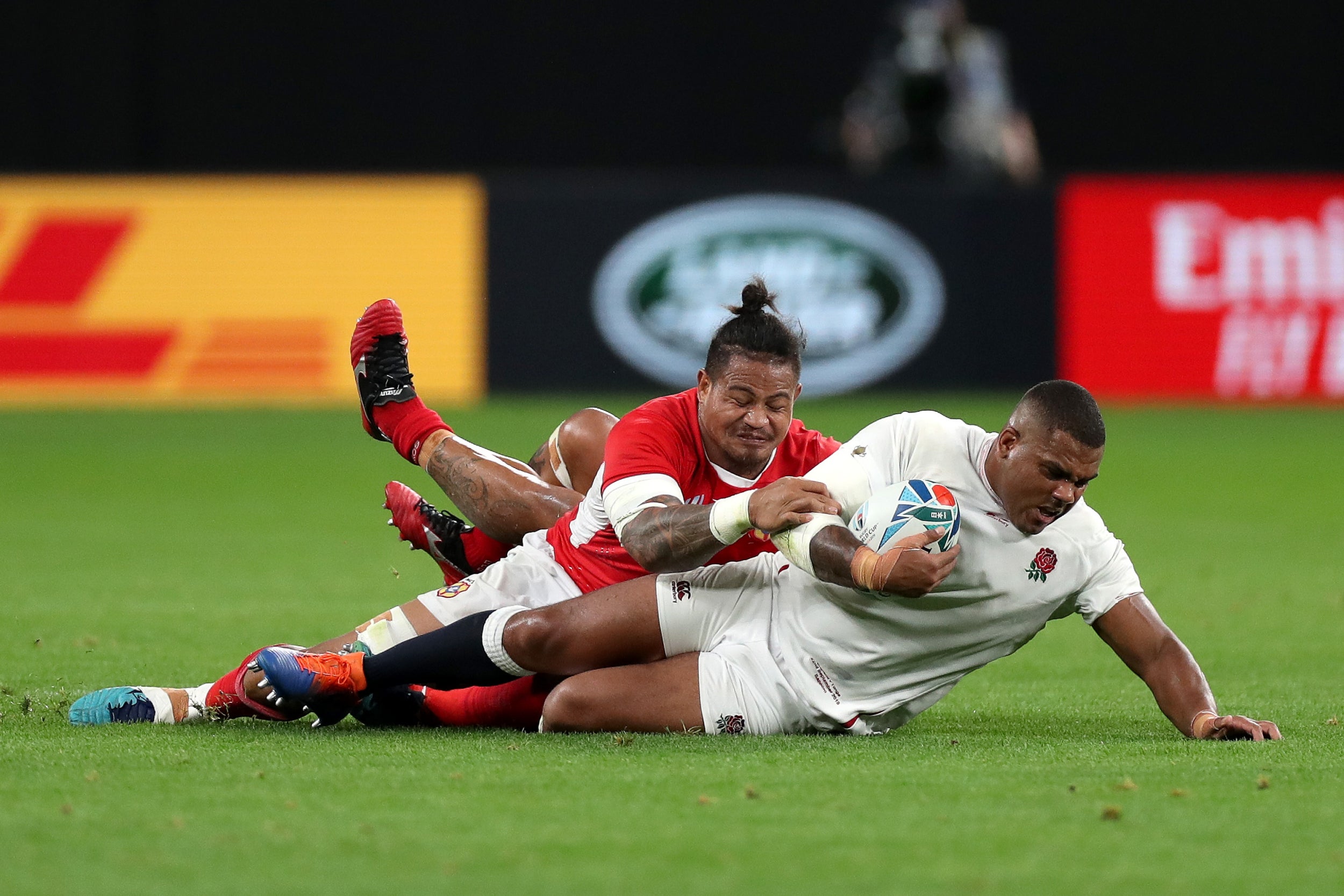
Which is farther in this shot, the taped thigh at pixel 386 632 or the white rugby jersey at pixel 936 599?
the taped thigh at pixel 386 632

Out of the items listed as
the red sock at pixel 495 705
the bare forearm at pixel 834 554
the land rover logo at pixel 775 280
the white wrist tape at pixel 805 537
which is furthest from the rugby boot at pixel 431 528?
the land rover logo at pixel 775 280

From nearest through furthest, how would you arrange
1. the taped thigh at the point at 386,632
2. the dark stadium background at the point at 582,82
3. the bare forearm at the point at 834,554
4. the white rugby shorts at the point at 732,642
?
the bare forearm at the point at 834,554 → the white rugby shorts at the point at 732,642 → the taped thigh at the point at 386,632 → the dark stadium background at the point at 582,82

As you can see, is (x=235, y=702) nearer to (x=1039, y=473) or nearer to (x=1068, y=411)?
(x=1039, y=473)

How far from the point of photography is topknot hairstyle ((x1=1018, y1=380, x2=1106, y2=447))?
5367 millimetres

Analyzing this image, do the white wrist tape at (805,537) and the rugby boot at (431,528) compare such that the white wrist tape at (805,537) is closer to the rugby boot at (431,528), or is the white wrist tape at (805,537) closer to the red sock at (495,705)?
the red sock at (495,705)

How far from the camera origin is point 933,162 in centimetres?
2080

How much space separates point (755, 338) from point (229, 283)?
45.4 feet

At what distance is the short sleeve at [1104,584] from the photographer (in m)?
5.78

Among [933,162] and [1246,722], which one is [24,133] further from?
[1246,722]

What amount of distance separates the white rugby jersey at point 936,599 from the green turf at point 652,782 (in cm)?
18

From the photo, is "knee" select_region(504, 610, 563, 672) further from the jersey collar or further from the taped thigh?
the jersey collar

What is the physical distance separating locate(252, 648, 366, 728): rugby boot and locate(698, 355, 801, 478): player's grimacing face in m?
1.37

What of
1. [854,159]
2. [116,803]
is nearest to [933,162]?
[854,159]

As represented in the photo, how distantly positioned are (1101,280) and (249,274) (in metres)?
8.78
